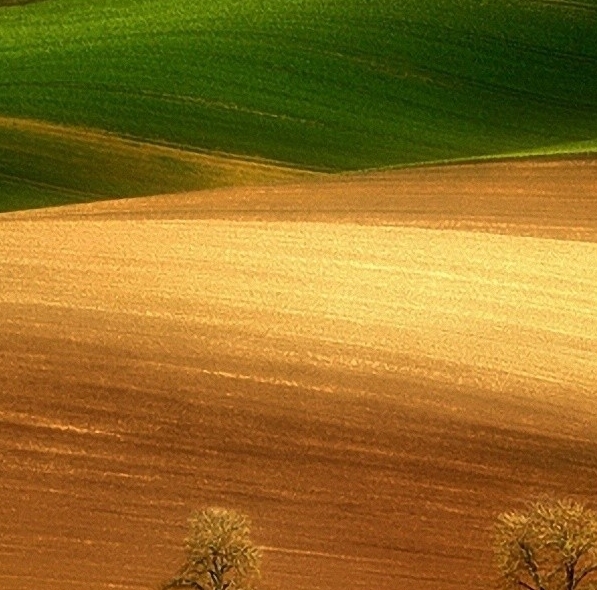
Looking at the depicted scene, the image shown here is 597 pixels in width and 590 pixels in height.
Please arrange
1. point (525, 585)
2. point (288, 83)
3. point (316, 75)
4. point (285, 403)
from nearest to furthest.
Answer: point (525, 585)
point (285, 403)
point (288, 83)
point (316, 75)

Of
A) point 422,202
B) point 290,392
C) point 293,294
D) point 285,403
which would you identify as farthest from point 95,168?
point 285,403

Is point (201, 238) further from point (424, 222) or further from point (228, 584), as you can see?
point (228, 584)

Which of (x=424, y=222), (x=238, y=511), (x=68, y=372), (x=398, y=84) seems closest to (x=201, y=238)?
(x=424, y=222)

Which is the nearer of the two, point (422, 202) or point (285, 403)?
point (285, 403)

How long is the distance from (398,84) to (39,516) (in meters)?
18.4

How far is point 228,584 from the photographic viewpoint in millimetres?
15500

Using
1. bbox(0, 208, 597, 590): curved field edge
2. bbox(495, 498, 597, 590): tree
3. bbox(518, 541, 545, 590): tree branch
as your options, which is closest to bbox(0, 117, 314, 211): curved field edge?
bbox(0, 208, 597, 590): curved field edge

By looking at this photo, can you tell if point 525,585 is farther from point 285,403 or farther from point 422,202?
point 422,202

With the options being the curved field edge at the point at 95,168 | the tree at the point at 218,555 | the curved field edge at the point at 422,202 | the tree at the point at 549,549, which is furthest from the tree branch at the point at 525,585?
the curved field edge at the point at 95,168

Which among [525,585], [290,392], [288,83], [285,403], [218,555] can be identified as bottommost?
[218,555]

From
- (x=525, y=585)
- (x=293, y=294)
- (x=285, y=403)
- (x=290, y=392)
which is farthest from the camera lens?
(x=293, y=294)

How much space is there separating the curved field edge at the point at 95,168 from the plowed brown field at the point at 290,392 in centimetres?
352

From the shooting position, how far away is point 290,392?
1838 cm

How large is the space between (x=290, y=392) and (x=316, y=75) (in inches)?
615
